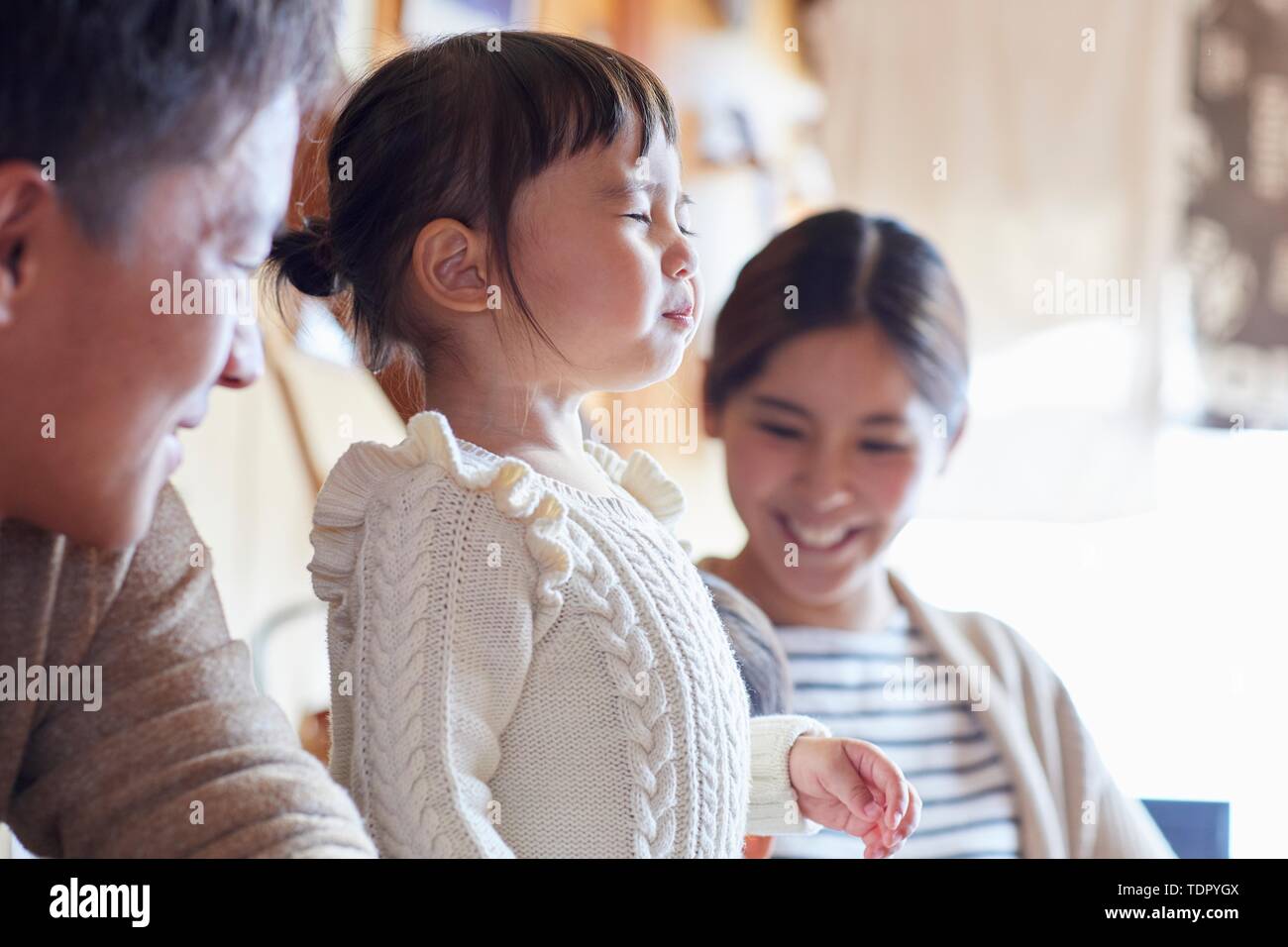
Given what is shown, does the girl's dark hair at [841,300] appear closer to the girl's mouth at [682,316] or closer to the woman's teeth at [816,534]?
the woman's teeth at [816,534]

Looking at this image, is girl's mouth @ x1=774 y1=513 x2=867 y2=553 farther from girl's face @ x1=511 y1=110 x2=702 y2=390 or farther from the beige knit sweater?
the beige knit sweater

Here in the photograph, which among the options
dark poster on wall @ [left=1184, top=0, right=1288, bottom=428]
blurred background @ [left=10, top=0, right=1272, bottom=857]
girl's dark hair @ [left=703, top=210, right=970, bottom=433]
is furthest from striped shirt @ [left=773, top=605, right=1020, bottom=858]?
dark poster on wall @ [left=1184, top=0, right=1288, bottom=428]

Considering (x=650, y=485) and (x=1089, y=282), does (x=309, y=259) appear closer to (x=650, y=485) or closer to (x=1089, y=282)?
(x=650, y=485)

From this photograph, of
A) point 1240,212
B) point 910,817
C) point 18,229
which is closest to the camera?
point 18,229

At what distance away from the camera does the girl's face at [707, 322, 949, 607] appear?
1330mm

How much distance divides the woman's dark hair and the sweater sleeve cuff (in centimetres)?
50

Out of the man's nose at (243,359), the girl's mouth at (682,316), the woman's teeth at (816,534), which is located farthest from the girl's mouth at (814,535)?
the man's nose at (243,359)

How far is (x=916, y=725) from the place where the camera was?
136 cm

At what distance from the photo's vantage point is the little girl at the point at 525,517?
0.67 meters

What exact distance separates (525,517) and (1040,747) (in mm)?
904

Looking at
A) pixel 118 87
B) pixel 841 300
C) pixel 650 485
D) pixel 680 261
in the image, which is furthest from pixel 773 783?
pixel 841 300
